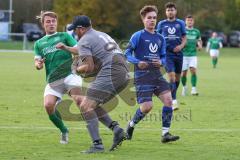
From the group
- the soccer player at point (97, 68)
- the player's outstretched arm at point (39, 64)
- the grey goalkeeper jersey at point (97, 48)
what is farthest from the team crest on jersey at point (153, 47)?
the player's outstretched arm at point (39, 64)

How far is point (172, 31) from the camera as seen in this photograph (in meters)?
16.9

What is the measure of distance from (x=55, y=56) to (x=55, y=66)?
0.53ft

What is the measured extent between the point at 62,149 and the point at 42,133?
1.86 m

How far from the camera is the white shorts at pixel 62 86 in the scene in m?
11.3

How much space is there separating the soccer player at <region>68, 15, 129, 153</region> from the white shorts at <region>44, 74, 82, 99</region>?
2.77 feet

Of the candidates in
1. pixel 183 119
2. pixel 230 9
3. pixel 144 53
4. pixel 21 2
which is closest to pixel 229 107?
pixel 183 119

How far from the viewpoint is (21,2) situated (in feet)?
231

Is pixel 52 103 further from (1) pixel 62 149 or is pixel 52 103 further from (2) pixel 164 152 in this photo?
(2) pixel 164 152

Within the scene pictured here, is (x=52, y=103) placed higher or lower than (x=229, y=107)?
higher

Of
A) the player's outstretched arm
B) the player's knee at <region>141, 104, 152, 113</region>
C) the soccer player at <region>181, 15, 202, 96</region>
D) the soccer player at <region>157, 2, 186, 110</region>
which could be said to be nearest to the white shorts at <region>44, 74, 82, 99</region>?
the player's outstretched arm

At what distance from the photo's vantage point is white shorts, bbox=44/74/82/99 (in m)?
11.3

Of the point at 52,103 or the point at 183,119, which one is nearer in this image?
Answer: the point at 52,103

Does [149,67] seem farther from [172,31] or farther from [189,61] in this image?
[189,61]

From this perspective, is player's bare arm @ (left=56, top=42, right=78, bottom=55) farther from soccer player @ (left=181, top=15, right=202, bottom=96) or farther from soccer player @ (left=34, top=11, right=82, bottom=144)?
soccer player @ (left=181, top=15, right=202, bottom=96)
